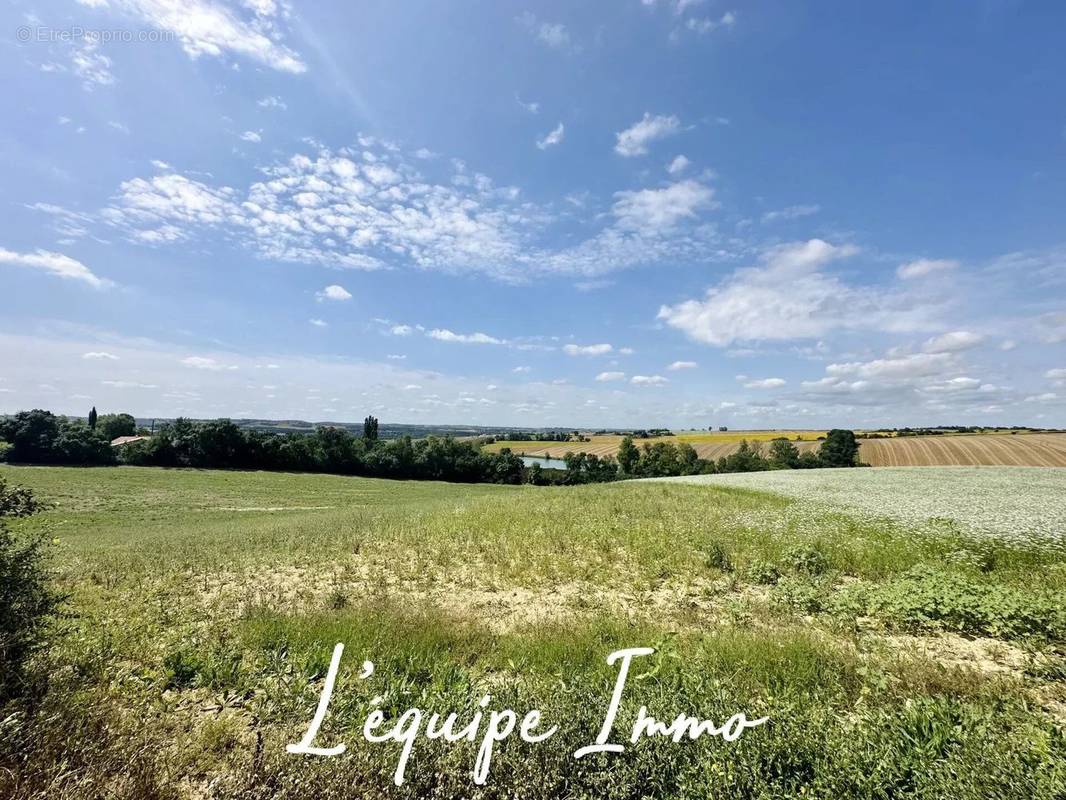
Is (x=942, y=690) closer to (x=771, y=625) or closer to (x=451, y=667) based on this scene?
(x=771, y=625)

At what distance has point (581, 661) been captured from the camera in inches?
213

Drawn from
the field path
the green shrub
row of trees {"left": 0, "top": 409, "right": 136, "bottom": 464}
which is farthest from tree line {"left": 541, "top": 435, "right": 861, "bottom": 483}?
row of trees {"left": 0, "top": 409, "right": 136, "bottom": 464}

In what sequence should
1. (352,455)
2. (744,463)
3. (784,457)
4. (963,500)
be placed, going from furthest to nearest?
(352,455) < (784,457) < (744,463) < (963,500)

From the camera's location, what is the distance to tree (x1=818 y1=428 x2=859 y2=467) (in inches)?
2810

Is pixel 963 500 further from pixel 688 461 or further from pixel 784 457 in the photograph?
pixel 688 461

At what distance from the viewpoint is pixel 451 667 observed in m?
5.31

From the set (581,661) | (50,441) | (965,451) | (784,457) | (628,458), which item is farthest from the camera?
(628,458)

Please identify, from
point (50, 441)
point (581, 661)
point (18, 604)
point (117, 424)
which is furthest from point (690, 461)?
point (117, 424)

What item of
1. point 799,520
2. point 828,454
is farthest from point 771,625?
point 828,454

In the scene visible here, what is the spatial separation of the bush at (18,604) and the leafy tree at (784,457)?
80.8 metres

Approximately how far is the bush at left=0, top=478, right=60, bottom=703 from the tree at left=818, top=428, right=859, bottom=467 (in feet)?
277

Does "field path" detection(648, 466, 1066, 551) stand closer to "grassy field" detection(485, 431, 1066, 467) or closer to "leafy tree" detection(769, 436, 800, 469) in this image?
"grassy field" detection(485, 431, 1066, 467)

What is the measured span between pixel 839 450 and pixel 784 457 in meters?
8.21

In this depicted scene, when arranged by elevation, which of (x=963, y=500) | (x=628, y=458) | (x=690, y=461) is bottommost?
(x=690, y=461)
